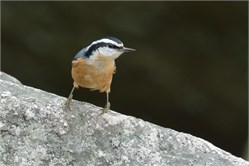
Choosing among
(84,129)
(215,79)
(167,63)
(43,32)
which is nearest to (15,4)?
(43,32)

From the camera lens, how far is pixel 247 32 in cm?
865

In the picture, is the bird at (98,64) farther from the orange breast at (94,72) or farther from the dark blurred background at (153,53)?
the dark blurred background at (153,53)

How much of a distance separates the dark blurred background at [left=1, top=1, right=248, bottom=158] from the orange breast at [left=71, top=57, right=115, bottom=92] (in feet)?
11.6

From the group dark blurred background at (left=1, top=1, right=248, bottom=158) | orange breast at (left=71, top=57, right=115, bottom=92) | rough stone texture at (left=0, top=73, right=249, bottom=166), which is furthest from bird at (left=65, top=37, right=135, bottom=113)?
dark blurred background at (left=1, top=1, right=248, bottom=158)

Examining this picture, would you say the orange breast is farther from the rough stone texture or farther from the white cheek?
the rough stone texture

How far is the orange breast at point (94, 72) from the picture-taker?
4.88 metres

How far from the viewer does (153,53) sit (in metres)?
8.68

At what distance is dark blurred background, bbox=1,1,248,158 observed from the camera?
28.0ft

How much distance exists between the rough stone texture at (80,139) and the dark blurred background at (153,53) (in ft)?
13.5

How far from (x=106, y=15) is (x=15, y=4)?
→ 47.7 inches

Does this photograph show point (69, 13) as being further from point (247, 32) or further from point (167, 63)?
point (247, 32)

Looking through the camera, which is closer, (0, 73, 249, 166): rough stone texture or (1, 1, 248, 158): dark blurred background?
(0, 73, 249, 166): rough stone texture

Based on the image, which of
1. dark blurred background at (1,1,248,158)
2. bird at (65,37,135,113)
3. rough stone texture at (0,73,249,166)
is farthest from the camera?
dark blurred background at (1,1,248,158)

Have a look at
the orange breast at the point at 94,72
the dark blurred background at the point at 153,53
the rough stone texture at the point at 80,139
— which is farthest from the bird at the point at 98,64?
the dark blurred background at the point at 153,53
